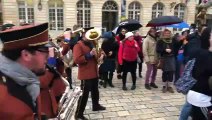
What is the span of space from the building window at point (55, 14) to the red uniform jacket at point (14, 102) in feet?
76.1

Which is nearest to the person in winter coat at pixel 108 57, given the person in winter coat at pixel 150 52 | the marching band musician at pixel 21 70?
the person in winter coat at pixel 150 52

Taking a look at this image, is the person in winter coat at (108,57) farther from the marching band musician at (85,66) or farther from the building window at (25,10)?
the building window at (25,10)

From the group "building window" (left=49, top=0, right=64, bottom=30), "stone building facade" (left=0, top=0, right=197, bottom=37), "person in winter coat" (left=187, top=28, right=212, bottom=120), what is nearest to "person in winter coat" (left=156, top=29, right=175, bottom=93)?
"person in winter coat" (left=187, top=28, right=212, bottom=120)

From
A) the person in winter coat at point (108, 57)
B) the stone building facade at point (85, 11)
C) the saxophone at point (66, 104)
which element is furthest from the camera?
the stone building facade at point (85, 11)

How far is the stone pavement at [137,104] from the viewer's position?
15.9 ft

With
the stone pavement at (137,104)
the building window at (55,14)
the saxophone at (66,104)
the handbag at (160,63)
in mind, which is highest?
the building window at (55,14)

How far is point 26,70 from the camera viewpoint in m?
1.51

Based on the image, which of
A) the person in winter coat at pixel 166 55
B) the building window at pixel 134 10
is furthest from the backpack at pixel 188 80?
the building window at pixel 134 10

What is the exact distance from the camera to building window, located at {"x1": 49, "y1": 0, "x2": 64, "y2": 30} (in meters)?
23.8

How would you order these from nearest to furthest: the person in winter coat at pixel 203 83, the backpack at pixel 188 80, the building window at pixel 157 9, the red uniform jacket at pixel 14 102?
the red uniform jacket at pixel 14 102
the person in winter coat at pixel 203 83
the backpack at pixel 188 80
the building window at pixel 157 9

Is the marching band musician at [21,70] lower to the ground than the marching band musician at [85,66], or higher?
higher

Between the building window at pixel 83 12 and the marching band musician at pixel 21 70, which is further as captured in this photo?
the building window at pixel 83 12

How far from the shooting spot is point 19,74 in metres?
1.47

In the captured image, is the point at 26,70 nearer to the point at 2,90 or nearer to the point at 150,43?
the point at 2,90
